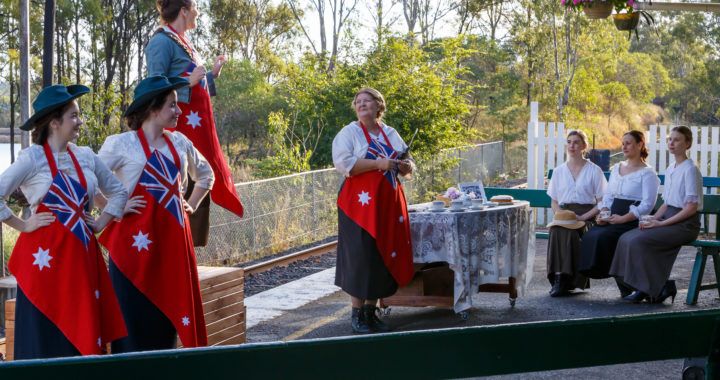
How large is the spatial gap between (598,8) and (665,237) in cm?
239

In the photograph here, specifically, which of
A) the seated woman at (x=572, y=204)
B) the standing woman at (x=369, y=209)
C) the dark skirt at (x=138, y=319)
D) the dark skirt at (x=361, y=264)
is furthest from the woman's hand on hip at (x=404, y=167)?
the dark skirt at (x=138, y=319)

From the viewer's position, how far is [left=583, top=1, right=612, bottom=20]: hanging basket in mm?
9742

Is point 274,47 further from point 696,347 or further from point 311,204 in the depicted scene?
point 696,347

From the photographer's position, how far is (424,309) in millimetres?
8773

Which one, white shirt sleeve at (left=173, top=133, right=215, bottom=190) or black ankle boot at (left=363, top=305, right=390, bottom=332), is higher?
white shirt sleeve at (left=173, top=133, right=215, bottom=190)

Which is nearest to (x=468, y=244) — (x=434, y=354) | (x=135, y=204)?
(x=135, y=204)

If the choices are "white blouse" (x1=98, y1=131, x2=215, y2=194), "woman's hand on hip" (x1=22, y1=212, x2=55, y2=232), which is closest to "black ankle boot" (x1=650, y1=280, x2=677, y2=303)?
"white blouse" (x1=98, y1=131, x2=215, y2=194)

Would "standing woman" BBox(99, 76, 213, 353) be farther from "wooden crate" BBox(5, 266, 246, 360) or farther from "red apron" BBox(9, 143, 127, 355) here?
"wooden crate" BBox(5, 266, 246, 360)

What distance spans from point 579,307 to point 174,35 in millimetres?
4506

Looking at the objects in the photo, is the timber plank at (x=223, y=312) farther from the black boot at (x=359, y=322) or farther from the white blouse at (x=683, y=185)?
the white blouse at (x=683, y=185)

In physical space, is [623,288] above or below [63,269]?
below

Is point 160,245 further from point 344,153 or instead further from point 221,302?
point 344,153

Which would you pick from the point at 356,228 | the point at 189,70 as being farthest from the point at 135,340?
the point at 356,228

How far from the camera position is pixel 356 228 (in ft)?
24.5
